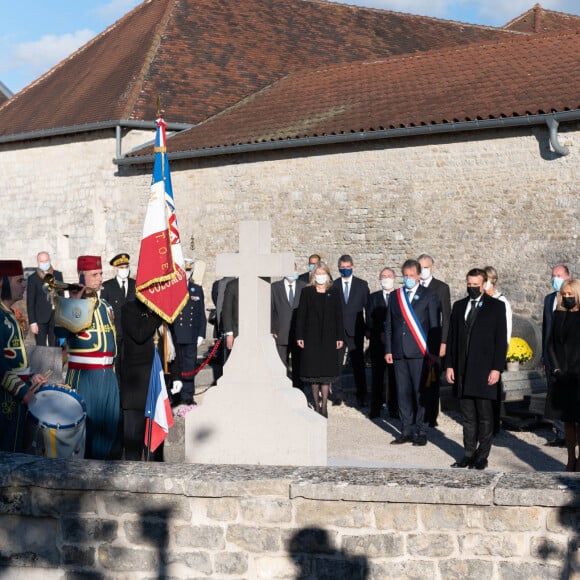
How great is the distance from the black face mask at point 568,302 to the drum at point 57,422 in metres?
4.02

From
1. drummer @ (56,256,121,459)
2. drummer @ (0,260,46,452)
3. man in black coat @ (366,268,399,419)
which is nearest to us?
drummer @ (0,260,46,452)

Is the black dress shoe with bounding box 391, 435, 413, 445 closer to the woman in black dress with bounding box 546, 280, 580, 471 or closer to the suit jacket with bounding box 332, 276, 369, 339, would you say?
the woman in black dress with bounding box 546, 280, 580, 471

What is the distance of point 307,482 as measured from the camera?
18.4 ft

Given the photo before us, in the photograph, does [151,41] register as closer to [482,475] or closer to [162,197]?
[162,197]

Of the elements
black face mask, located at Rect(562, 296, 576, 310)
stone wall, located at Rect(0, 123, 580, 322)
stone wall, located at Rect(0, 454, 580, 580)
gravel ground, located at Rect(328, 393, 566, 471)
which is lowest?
gravel ground, located at Rect(328, 393, 566, 471)

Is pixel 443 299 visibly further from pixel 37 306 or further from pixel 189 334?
pixel 37 306

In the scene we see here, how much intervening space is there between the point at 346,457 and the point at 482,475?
17.1 ft

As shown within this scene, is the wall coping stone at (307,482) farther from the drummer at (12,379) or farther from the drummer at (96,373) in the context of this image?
the drummer at (96,373)

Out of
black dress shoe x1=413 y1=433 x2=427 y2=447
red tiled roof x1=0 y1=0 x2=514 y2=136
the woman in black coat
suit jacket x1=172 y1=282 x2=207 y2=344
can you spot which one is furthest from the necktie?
red tiled roof x1=0 y1=0 x2=514 y2=136

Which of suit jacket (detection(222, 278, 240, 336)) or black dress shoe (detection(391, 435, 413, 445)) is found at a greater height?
suit jacket (detection(222, 278, 240, 336))

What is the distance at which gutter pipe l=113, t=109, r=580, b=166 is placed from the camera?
1761 cm

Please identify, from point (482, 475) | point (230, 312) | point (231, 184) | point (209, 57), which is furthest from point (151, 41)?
point (482, 475)

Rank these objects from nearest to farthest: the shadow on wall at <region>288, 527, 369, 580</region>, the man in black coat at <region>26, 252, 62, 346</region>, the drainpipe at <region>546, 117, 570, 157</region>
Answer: the shadow on wall at <region>288, 527, 369, 580</region> < the man in black coat at <region>26, 252, 62, 346</region> < the drainpipe at <region>546, 117, 570, 157</region>

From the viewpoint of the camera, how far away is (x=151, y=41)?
2762 cm
